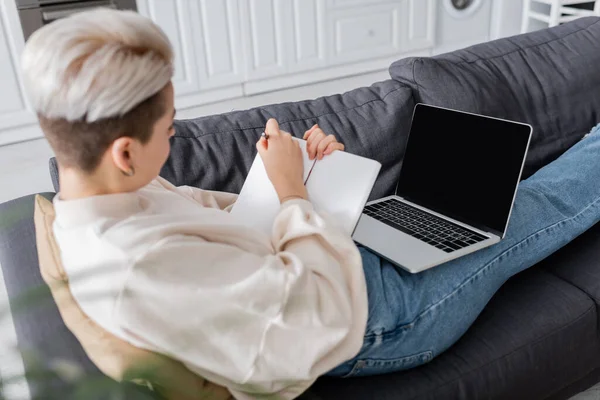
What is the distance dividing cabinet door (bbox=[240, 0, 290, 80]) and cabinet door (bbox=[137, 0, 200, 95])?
0.32m

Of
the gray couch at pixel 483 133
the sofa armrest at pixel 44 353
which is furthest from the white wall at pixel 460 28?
the sofa armrest at pixel 44 353

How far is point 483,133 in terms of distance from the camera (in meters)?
1.34

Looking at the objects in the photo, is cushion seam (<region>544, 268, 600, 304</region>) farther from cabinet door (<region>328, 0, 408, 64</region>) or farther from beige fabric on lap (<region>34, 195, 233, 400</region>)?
cabinet door (<region>328, 0, 408, 64</region>)

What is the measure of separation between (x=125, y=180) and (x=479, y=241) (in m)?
0.72

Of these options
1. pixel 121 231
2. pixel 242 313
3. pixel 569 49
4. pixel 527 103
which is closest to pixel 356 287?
pixel 242 313

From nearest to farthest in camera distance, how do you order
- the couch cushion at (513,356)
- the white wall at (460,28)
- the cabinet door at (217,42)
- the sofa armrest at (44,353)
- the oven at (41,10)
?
the sofa armrest at (44,353) < the couch cushion at (513,356) < the oven at (41,10) < the cabinet door at (217,42) < the white wall at (460,28)

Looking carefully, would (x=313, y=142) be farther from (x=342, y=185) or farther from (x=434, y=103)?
(x=434, y=103)

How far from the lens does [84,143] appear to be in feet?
2.70

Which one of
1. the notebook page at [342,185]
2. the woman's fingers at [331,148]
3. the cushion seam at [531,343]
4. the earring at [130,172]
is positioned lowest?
the cushion seam at [531,343]

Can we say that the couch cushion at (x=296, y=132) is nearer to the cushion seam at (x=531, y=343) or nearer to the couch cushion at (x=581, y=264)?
the couch cushion at (x=581, y=264)

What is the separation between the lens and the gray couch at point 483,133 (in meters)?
1.12

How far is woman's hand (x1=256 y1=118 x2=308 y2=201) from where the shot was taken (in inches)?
43.4

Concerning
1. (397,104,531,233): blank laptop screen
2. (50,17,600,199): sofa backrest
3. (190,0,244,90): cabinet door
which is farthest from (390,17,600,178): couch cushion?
(190,0,244,90): cabinet door

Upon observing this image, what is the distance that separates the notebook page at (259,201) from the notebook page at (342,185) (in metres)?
0.03
